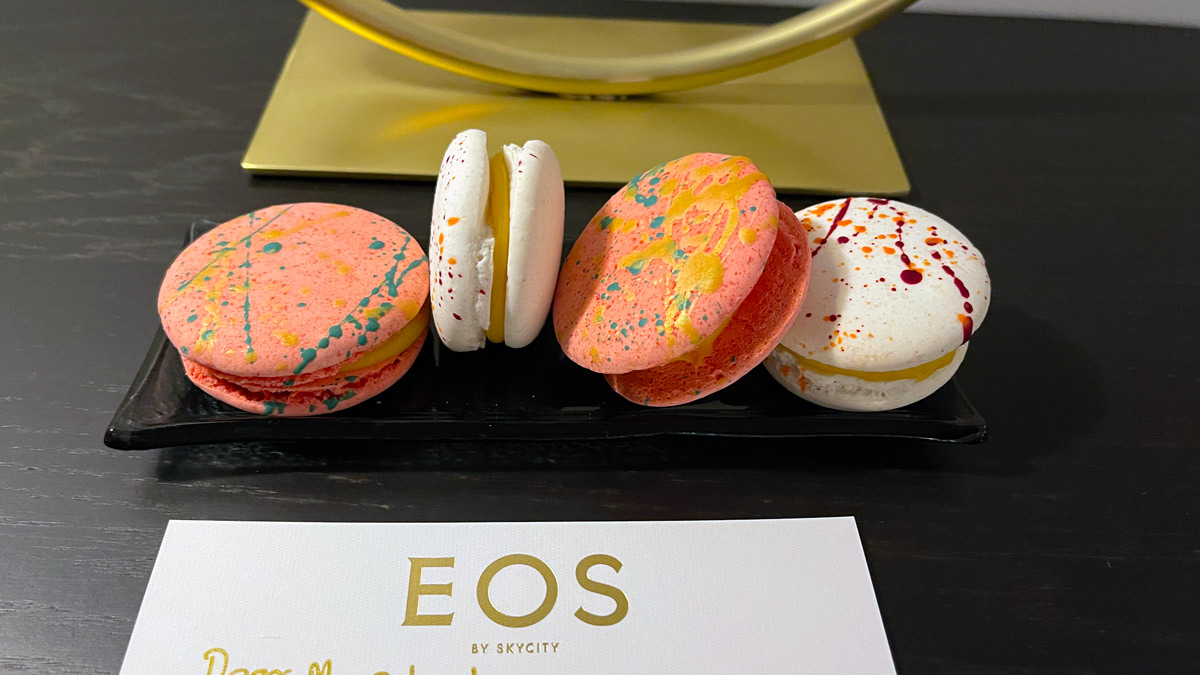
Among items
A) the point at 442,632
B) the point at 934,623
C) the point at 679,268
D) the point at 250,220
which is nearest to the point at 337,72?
the point at 250,220

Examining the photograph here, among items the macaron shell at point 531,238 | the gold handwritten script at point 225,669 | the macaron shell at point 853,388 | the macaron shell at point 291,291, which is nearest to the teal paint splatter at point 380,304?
the macaron shell at point 291,291

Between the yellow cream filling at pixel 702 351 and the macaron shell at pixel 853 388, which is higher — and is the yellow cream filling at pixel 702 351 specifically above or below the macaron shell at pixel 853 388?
above

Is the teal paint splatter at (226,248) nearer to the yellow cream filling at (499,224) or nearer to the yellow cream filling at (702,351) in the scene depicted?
the yellow cream filling at (499,224)

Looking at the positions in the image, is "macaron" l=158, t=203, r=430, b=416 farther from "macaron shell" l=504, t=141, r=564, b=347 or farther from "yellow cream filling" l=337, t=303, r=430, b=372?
"macaron shell" l=504, t=141, r=564, b=347

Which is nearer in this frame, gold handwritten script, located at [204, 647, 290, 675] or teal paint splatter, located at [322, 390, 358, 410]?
gold handwritten script, located at [204, 647, 290, 675]

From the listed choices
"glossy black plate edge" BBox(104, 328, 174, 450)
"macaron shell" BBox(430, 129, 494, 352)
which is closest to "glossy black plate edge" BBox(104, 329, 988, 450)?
"glossy black plate edge" BBox(104, 328, 174, 450)

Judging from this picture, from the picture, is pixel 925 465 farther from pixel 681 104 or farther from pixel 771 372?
pixel 681 104
